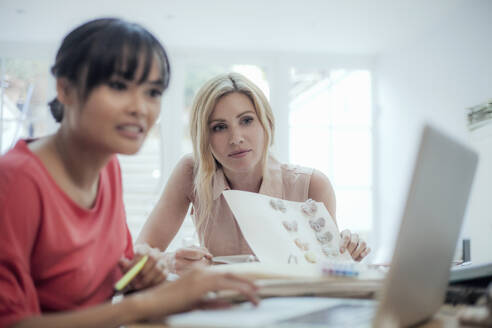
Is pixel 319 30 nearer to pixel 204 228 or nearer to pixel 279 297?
pixel 204 228

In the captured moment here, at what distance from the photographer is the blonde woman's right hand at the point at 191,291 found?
600mm

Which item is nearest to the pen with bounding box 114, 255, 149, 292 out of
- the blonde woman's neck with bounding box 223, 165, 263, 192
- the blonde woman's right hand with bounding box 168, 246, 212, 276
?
the blonde woman's right hand with bounding box 168, 246, 212, 276

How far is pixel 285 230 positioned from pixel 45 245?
1.64ft

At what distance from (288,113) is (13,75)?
2899 mm

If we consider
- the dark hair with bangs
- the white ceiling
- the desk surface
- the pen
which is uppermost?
the white ceiling

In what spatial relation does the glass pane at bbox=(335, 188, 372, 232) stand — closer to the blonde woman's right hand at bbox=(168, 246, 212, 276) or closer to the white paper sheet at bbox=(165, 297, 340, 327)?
the blonde woman's right hand at bbox=(168, 246, 212, 276)

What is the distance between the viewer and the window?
5.09 meters

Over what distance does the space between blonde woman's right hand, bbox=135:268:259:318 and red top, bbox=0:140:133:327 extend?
0.17m

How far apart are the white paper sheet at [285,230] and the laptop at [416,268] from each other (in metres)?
0.24

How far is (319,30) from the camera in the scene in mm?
4473

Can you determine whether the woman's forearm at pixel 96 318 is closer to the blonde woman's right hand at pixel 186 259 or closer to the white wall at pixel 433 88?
the blonde woman's right hand at pixel 186 259

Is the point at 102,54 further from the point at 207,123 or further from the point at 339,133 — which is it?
the point at 339,133

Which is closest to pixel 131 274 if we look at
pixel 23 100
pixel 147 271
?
pixel 147 271

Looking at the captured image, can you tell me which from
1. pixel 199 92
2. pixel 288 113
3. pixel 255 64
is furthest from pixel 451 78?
pixel 199 92
